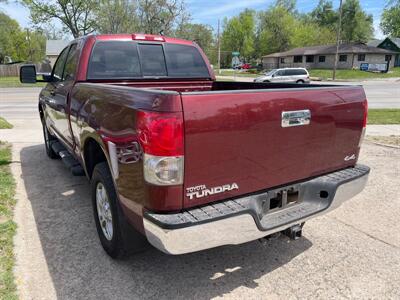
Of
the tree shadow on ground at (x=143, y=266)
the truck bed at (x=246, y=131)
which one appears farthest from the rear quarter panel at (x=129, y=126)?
the tree shadow on ground at (x=143, y=266)

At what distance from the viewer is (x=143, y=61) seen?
4.40m

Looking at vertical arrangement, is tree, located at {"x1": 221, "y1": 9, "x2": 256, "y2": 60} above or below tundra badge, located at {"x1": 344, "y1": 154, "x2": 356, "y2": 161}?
above

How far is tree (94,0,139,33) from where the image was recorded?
40.9 meters

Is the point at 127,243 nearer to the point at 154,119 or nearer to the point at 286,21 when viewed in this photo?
the point at 154,119

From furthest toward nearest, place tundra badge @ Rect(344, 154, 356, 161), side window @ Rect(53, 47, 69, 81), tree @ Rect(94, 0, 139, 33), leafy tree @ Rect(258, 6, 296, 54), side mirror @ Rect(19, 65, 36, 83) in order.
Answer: leafy tree @ Rect(258, 6, 296, 54) → tree @ Rect(94, 0, 139, 33) → side mirror @ Rect(19, 65, 36, 83) → side window @ Rect(53, 47, 69, 81) → tundra badge @ Rect(344, 154, 356, 161)

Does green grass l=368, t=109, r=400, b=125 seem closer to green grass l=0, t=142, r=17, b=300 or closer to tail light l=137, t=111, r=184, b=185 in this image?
green grass l=0, t=142, r=17, b=300

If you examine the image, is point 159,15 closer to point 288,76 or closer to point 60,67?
point 288,76

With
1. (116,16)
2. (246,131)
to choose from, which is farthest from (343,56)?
(246,131)

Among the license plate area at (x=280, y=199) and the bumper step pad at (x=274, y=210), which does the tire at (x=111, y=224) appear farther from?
the license plate area at (x=280, y=199)

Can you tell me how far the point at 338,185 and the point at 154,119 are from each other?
5.59 feet

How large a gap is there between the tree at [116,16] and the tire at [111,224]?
40.5 meters

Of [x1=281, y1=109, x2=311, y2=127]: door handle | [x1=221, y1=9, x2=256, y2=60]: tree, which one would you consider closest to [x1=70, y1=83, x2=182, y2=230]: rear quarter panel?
[x1=281, y1=109, x2=311, y2=127]: door handle

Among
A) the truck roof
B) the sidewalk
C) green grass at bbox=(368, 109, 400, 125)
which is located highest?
the truck roof

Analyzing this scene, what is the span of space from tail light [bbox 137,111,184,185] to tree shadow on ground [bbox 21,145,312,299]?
110cm
